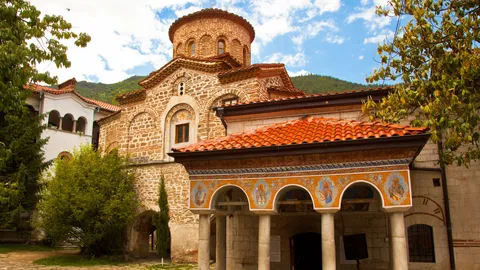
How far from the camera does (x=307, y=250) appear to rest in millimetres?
9367

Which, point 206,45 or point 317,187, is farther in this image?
point 206,45

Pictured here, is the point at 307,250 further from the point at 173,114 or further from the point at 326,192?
the point at 173,114

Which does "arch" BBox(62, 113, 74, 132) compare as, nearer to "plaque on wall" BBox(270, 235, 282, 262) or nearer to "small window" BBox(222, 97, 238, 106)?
"small window" BBox(222, 97, 238, 106)

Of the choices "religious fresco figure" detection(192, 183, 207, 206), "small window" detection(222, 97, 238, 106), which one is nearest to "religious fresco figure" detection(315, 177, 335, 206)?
"religious fresco figure" detection(192, 183, 207, 206)

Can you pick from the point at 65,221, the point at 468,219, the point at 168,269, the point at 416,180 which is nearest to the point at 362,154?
the point at 416,180

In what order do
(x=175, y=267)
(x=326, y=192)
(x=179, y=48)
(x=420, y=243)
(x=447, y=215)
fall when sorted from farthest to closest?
(x=179, y=48) → (x=175, y=267) → (x=420, y=243) → (x=447, y=215) → (x=326, y=192)

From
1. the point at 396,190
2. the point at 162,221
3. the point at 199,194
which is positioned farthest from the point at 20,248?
the point at 396,190

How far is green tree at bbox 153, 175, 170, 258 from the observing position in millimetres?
15022

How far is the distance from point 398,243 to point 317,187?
1568mm

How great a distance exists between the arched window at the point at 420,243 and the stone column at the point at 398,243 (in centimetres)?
244

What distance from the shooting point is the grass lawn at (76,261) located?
46.2 feet

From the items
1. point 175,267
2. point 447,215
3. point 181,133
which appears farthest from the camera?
point 181,133

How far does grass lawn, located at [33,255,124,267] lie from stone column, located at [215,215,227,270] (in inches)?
293

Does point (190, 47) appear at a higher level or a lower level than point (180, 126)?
higher
